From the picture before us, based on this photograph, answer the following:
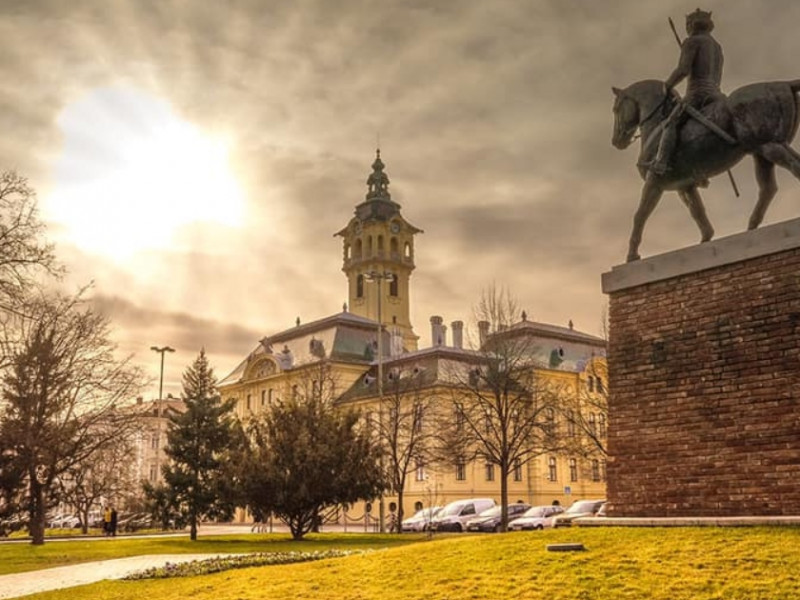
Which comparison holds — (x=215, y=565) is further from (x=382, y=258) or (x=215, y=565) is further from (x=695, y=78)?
(x=382, y=258)

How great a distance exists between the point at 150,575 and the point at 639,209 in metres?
11.3

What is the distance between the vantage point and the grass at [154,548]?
23.9 meters

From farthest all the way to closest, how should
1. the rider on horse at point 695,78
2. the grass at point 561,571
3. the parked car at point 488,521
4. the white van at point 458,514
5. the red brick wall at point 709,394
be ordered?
1. the white van at point 458,514
2. the parked car at point 488,521
3. the rider on horse at point 695,78
4. the red brick wall at point 709,394
5. the grass at point 561,571

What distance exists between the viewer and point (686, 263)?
12766 mm

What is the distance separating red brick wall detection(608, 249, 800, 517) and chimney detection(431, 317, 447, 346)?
58.1m

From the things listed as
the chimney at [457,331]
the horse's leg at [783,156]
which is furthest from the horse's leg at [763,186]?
the chimney at [457,331]

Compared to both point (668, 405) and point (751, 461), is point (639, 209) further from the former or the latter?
point (751, 461)

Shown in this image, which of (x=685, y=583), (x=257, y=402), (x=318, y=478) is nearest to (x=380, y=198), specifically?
(x=257, y=402)

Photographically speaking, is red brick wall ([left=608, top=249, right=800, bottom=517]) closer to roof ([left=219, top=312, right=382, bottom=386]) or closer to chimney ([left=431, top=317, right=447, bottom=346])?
roof ([left=219, top=312, right=382, bottom=386])

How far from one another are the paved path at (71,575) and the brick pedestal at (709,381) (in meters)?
10.7

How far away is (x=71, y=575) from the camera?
1897 cm

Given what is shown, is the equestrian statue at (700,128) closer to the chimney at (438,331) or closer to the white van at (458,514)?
the white van at (458,514)

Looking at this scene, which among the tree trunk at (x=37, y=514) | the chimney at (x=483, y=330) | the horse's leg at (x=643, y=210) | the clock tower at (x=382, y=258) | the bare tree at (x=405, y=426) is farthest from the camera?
the clock tower at (x=382, y=258)

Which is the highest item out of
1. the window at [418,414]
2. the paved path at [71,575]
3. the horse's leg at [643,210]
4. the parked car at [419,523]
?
the horse's leg at [643,210]
